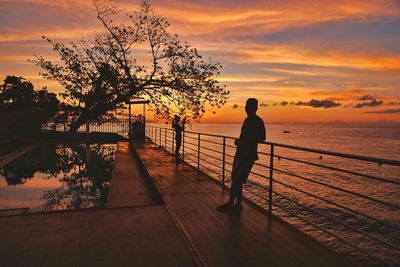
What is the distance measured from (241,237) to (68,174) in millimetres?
9193

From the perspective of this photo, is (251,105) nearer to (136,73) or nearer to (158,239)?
(158,239)

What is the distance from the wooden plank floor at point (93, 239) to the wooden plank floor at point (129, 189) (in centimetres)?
204

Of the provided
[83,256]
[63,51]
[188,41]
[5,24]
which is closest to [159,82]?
[188,41]

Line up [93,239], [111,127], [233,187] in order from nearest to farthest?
[93,239] < [233,187] < [111,127]

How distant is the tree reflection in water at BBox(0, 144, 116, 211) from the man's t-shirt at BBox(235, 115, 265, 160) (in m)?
4.31

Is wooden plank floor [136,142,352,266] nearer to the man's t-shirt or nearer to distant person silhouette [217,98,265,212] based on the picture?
distant person silhouette [217,98,265,212]

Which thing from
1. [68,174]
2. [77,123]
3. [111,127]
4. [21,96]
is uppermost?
[21,96]

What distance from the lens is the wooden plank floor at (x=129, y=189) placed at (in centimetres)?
692

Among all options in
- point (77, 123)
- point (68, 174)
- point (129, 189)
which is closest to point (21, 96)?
point (77, 123)

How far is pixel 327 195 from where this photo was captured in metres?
21.2

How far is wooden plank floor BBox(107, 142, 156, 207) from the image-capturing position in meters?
6.92

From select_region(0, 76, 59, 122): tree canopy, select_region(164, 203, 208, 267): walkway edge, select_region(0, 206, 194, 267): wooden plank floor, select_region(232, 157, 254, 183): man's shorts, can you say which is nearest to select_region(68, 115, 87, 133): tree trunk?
select_region(0, 76, 59, 122): tree canopy

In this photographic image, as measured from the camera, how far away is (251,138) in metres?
4.58

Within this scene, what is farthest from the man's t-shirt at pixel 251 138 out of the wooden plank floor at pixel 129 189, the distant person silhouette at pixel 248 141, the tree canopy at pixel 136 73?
the tree canopy at pixel 136 73
